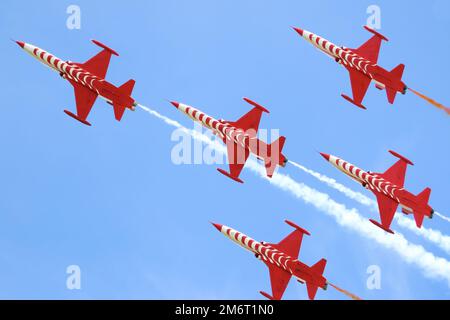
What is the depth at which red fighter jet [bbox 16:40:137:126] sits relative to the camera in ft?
→ 313

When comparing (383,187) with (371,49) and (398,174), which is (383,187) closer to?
(398,174)

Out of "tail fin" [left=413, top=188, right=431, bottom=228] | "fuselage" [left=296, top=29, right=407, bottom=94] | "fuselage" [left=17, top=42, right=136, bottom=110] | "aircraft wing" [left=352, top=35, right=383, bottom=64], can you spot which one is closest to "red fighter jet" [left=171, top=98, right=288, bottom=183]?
"fuselage" [left=17, top=42, right=136, bottom=110]

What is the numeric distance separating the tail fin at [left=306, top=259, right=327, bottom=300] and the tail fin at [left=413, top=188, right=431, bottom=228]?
8.60 metres

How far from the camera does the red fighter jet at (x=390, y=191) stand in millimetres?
94875

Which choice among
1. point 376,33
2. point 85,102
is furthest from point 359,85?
point 85,102

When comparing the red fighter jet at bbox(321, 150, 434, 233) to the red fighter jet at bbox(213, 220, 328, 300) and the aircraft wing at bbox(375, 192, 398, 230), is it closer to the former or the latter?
the aircraft wing at bbox(375, 192, 398, 230)

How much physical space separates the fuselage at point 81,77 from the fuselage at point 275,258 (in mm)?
12355

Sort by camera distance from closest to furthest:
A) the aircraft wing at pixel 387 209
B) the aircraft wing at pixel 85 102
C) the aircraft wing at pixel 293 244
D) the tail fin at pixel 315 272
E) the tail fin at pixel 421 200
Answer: the tail fin at pixel 315 272 → the aircraft wing at pixel 293 244 → the tail fin at pixel 421 200 → the aircraft wing at pixel 387 209 → the aircraft wing at pixel 85 102

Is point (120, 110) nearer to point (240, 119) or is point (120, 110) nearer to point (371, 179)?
point (240, 119)

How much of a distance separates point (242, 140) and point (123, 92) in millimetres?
9940

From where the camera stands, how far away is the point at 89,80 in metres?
96.6

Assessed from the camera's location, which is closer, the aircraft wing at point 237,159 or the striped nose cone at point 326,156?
the aircraft wing at point 237,159

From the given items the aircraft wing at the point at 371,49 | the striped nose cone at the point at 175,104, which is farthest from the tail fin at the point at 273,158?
the aircraft wing at the point at 371,49

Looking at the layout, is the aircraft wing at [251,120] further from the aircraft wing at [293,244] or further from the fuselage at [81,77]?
the aircraft wing at [293,244]
